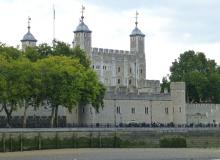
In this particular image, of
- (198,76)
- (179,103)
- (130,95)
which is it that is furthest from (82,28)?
(130,95)

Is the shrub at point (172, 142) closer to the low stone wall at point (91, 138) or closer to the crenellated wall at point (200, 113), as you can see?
the low stone wall at point (91, 138)

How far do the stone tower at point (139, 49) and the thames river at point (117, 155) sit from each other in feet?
257

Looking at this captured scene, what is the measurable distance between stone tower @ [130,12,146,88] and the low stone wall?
60337 millimetres

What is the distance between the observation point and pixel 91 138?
7306 centimetres

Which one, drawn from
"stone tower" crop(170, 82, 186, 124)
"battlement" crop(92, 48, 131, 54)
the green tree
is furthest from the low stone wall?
"battlement" crop(92, 48, 131, 54)

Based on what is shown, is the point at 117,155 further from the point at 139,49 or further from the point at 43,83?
the point at 139,49

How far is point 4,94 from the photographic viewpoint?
7638cm

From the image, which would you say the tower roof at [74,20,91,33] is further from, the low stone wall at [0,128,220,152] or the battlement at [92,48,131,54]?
the low stone wall at [0,128,220,152]

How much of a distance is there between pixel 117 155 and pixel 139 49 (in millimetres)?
91250

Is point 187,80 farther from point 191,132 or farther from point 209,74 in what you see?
point 191,132

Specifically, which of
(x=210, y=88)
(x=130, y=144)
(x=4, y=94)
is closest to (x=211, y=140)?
(x=130, y=144)

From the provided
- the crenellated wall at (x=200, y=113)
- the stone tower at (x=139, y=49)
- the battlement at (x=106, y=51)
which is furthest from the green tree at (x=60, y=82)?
the stone tower at (x=139, y=49)

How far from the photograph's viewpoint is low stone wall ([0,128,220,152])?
6806 centimetres

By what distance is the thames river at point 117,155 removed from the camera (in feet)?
186
